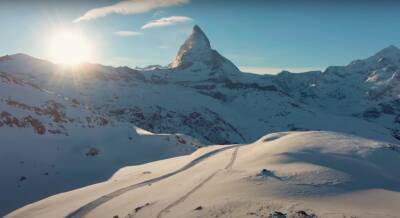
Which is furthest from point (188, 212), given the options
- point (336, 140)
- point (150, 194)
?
point (336, 140)

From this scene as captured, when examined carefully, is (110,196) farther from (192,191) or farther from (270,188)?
(270,188)

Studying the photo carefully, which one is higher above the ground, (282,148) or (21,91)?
(21,91)

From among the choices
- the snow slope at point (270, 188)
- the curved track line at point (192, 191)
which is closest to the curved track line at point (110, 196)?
the snow slope at point (270, 188)

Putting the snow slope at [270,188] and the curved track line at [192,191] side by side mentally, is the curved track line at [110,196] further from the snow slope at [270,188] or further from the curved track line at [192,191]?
the curved track line at [192,191]

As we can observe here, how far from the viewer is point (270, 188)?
1827cm

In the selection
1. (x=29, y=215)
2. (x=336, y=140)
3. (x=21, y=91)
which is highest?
(x=21, y=91)

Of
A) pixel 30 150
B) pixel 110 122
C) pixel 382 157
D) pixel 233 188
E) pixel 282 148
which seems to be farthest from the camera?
pixel 110 122

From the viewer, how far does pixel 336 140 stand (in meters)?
27.4

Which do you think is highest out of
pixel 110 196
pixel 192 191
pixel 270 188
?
pixel 270 188

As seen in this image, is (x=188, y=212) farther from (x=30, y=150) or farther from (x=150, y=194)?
(x=30, y=150)

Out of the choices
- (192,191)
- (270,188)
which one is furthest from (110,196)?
(270,188)

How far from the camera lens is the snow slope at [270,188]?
52.7 ft

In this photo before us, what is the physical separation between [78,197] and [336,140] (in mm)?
14728

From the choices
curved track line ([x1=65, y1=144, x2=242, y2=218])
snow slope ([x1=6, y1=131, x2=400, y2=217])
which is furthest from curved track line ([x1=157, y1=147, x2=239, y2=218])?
curved track line ([x1=65, y1=144, x2=242, y2=218])
